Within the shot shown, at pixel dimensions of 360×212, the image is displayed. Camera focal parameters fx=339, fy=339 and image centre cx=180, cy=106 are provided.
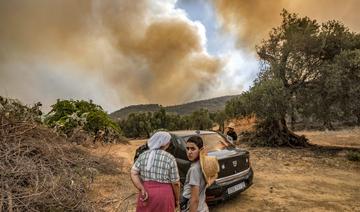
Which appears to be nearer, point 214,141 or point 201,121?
point 214,141

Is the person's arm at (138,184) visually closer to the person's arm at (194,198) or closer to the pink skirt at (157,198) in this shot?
the pink skirt at (157,198)

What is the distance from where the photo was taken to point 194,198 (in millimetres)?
4145

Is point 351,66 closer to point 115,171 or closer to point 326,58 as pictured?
point 326,58

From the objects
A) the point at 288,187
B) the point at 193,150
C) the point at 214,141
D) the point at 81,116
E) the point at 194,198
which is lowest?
the point at 288,187

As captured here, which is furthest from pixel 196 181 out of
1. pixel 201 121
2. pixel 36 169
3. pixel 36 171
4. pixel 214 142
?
pixel 201 121

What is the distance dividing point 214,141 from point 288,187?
9.53 ft

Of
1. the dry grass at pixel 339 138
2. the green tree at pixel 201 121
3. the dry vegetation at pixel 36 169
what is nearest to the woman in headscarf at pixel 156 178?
the dry vegetation at pixel 36 169

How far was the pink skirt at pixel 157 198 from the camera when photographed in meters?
4.26

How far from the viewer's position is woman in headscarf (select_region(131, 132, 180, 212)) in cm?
427

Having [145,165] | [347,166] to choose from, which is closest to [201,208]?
[145,165]

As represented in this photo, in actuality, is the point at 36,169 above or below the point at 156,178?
above

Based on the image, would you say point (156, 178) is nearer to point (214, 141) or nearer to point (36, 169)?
point (36, 169)

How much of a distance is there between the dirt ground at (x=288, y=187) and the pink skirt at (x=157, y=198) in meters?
2.42

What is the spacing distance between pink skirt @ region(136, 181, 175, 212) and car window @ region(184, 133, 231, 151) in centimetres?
401
